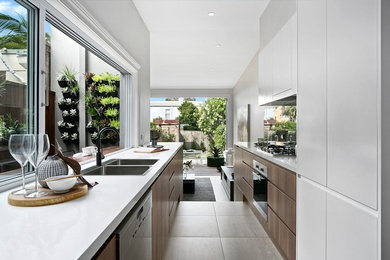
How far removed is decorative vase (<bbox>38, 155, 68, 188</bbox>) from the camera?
98 cm

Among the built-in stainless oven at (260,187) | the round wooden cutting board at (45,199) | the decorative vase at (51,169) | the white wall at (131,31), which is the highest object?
the white wall at (131,31)

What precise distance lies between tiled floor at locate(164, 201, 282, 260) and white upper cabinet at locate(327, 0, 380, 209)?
132 centimetres

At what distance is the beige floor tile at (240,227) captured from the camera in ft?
8.18

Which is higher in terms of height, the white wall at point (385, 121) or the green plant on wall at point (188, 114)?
the green plant on wall at point (188, 114)

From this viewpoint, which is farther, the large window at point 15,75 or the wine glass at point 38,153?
the large window at point 15,75

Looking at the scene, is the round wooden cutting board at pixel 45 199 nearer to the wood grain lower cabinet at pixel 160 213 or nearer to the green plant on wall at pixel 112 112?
the wood grain lower cabinet at pixel 160 213

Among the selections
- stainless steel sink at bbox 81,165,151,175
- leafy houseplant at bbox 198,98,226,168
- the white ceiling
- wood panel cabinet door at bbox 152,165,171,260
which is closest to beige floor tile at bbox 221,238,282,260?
wood panel cabinet door at bbox 152,165,171,260

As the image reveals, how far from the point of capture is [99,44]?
2121 millimetres

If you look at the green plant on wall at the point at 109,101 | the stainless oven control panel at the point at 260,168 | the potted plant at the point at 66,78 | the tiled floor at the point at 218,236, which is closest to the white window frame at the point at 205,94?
the tiled floor at the point at 218,236

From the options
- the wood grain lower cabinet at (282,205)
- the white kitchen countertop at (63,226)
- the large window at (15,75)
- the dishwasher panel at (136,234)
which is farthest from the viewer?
the wood grain lower cabinet at (282,205)

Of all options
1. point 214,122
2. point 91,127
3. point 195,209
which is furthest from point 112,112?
point 214,122

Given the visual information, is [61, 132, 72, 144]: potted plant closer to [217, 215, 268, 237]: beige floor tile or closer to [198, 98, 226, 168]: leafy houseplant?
[217, 215, 268, 237]: beige floor tile

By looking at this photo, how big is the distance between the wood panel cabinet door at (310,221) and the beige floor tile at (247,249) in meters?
0.58

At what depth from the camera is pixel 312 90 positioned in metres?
1.39
